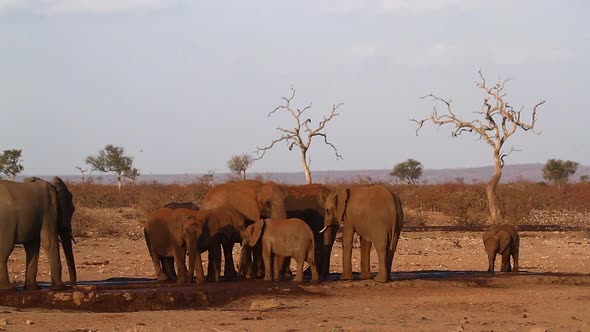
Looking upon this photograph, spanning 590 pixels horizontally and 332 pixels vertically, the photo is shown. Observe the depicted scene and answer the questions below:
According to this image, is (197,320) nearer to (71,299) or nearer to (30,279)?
(71,299)

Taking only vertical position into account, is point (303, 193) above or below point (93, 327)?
above

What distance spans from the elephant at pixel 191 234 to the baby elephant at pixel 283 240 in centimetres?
41

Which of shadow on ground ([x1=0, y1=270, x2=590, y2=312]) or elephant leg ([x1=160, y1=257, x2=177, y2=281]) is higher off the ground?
elephant leg ([x1=160, y1=257, x2=177, y2=281])

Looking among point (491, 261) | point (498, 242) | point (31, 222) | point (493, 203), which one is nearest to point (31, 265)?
point (31, 222)

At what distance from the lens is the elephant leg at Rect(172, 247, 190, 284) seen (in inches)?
719

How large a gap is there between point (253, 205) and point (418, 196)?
102 feet

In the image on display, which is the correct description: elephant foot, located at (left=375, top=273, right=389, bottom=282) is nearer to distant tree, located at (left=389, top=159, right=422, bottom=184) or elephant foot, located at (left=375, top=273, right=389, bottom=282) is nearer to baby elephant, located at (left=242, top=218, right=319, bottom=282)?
baby elephant, located at (left=242, top=218, right=319, bottom=282)

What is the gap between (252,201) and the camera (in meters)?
20.7

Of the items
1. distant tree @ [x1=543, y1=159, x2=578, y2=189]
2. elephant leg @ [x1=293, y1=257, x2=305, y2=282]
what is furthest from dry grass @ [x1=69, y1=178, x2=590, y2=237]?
distant tree @ [x1=543, y1=159, x2=578, y2=189]

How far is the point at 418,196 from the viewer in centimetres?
5084

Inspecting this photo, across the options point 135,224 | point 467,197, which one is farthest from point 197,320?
point 467,197

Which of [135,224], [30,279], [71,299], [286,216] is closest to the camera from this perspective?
[71,299]

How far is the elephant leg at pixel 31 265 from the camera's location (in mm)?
17047

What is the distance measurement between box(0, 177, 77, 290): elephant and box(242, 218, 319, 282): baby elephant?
10.8 feet
